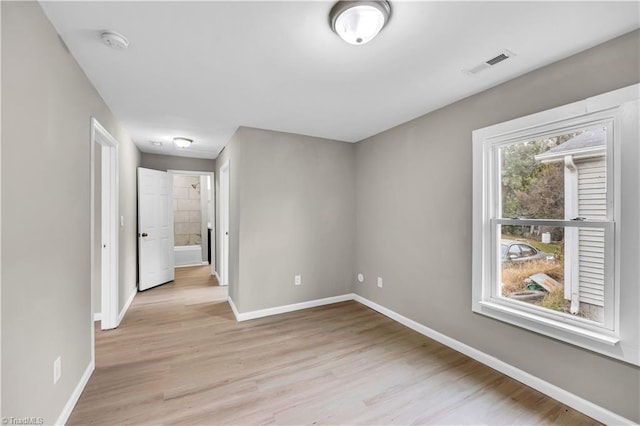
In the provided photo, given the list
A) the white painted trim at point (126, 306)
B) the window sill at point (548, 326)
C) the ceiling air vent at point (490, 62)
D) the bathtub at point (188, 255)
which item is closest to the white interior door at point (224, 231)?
the white painted trim at point (126, 306)

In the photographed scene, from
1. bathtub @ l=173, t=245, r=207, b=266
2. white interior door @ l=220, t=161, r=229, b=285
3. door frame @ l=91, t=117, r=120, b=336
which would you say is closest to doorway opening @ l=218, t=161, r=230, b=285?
white interior door @ l=220, t=161, r=229, b=285

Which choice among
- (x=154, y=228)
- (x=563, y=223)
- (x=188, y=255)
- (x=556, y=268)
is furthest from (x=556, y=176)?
(x=188, y=255)

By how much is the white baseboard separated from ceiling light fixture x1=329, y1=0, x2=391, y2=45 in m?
2.68

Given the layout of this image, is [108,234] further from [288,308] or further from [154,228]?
[288,308]

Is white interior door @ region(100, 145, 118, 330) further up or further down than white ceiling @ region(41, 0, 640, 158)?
further down

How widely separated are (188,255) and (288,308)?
411 centimetres

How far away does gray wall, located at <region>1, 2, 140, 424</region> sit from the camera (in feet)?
3.98

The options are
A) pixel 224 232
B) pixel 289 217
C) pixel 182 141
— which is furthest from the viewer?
pixel 224 232

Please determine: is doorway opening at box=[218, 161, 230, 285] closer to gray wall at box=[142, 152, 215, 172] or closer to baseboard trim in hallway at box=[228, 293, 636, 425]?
gray wall at box=[142, 152, 215, 172]

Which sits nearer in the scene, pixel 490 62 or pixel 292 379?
pixel 490 62

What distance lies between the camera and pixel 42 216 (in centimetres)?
148

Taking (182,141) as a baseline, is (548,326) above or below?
below

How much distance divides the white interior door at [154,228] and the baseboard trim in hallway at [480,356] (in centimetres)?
187

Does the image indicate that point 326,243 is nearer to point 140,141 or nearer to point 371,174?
point 371,174
